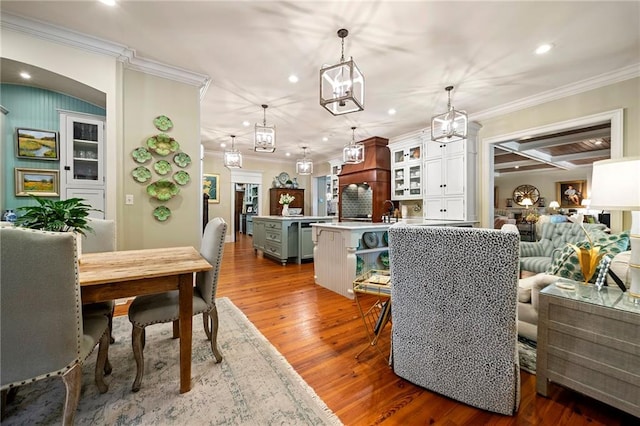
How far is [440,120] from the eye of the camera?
127 inches

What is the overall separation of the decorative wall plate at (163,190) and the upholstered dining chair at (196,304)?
5.58 feet

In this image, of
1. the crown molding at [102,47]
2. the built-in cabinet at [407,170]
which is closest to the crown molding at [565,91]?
the built-in cabinet at [407,170]

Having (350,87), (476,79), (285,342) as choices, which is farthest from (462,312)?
(476,79)

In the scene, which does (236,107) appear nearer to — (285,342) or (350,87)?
(350,87)

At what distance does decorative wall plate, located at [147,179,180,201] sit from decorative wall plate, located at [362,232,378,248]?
8.01 feet

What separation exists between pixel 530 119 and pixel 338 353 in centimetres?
433

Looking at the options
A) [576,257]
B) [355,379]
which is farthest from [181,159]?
[576,257]

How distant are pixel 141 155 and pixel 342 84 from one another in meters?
2.50

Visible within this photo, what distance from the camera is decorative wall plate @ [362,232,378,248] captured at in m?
3.26

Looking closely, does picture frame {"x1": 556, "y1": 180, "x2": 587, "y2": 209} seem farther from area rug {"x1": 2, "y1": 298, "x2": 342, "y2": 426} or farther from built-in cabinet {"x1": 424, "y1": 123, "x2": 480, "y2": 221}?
area rug {"x1": 2, "y1": 298, "x2": 342, "y2": 426}

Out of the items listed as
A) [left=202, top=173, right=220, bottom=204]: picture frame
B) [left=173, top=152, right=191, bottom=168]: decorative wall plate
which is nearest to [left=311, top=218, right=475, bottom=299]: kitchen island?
[left=173, top=152, right=191, bottom=168]: decorative wall plate

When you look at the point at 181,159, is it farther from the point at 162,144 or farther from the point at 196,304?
the point at 196,304

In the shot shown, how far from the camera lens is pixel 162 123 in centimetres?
313

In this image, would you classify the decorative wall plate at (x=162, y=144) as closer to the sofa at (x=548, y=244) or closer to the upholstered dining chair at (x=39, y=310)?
the upholstered dining chair at (x=39, y=310)
